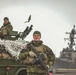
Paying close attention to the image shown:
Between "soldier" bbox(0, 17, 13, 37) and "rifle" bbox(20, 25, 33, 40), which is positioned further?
"rifle" bbox(20, 25, 33, 40)

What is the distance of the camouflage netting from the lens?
13430mm

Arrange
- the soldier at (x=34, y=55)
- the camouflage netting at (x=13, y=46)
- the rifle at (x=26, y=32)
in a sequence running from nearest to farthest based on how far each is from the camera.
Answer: the soldier at (x=34, y=55)
the camouflage netting at (x=13, y=46)
the rifle at (x=26, y=32)

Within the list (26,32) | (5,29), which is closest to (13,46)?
(5,29)

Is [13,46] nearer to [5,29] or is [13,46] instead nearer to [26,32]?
[5,29]

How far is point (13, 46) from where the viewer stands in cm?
1394

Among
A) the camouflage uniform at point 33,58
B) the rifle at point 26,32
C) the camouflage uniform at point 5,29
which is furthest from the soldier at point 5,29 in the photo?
the camouflage uniform at point 33,58

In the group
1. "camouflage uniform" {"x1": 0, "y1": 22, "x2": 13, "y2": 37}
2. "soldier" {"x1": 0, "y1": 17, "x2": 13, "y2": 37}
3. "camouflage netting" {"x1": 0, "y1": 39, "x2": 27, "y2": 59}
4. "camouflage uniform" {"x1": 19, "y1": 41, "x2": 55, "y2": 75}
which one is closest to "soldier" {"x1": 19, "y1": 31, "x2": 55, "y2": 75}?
"camouflage uniform" {"x1": 19, "y1": 41, "x2": 55, "y2": 75}

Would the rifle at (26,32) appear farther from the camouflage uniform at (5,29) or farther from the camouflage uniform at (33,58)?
the camouflage uniform at (33,58)

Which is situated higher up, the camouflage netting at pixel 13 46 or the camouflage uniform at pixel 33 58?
the camouflage netting at pixel 13 46

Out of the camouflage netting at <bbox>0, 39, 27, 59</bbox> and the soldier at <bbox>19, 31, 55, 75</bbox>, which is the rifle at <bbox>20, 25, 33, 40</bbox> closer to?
the camouflage netting at <bbox>0, 39, 27, 59</bbox>

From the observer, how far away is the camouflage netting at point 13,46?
44.1 feet

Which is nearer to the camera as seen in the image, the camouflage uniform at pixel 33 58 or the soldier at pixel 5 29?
the camouflage uniform at pixel 33 58

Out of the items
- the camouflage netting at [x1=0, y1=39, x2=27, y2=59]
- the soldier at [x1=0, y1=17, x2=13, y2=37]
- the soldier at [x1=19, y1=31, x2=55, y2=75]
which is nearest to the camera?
the soldier at [x1=19, y1=31, x2=55, y2=75]

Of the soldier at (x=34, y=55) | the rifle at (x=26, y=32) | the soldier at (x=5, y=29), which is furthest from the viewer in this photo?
the rifle at (x=26, y=32)
